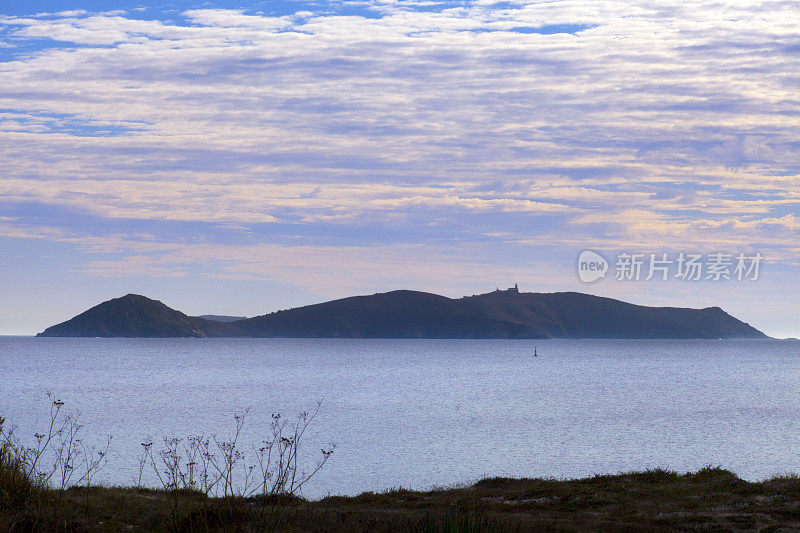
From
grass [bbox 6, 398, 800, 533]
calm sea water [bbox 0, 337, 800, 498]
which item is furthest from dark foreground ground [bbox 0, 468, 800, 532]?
calm sea water [bbox 0, 337, 800, 498]

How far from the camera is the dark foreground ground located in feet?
45.0

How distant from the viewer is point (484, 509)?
1925cm

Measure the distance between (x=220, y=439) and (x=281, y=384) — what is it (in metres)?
59.4

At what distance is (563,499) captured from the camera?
21.1m

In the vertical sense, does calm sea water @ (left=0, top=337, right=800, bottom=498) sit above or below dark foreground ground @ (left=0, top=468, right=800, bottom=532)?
below

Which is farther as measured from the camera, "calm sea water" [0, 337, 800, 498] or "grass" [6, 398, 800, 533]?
"calm sea water" [0, 337, 800, 498]

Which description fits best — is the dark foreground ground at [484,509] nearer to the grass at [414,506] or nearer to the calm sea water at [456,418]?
the grass at [414,506]

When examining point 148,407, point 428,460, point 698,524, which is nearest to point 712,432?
point 428,460

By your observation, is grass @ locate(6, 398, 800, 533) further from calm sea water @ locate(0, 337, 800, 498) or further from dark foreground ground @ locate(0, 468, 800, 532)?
calm sea water @ locate(0, 337, 800, 498)

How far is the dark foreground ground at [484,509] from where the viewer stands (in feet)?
45.0

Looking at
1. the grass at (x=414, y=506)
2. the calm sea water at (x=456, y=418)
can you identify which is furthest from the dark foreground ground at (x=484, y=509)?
the calm sea water at (x=456, y=418)

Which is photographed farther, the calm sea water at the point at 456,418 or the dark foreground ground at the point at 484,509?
the calm sea water at the point at 456,418

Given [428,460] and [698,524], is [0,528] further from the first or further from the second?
[428,460]

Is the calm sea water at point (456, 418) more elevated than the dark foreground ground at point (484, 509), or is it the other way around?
the dark foreground ground at point (484, 509)
